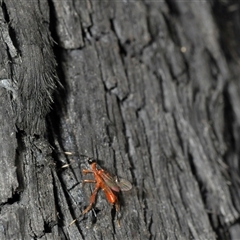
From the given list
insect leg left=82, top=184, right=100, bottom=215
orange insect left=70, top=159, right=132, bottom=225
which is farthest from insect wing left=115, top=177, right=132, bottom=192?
insect leg left=82, top=184, right=100, bottom=215

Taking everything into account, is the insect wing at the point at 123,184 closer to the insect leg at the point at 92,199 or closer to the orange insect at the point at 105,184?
the orange insect at the point at 105,184

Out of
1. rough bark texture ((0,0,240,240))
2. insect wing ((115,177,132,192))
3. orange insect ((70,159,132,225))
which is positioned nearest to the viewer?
rough bark texture ((0,0,240,240))

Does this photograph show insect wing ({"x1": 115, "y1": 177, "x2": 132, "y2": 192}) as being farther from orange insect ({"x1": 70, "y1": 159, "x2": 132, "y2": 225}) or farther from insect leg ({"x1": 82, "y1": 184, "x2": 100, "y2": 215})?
insect leg ({"x1": 82, "y1": 184, "x2": 100, "y2": 215})

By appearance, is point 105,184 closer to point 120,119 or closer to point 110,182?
point 110,182

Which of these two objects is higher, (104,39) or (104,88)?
(104,39)

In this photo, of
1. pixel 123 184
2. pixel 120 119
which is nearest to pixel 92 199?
pixel 123 184

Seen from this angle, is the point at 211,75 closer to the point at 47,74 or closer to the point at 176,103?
the point at 176,103

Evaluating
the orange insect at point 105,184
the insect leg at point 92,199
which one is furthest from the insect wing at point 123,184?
the insect leg at point 92,199

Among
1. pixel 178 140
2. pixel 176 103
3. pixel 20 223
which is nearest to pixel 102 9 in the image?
pixel 176 103
